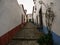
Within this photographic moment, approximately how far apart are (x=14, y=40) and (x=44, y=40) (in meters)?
2.86

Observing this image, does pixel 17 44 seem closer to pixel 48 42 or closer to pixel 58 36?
pixel 48 42

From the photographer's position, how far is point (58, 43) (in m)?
7.07

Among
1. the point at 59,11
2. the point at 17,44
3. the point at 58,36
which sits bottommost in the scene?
the point at 17,44

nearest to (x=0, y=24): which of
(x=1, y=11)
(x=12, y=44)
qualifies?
(x=1, y=11)

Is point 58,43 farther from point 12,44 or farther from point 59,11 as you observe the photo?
point 12,44

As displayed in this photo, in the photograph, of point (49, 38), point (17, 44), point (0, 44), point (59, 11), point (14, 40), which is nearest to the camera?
point (59, 11)

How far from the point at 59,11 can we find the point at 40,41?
70.7 inches

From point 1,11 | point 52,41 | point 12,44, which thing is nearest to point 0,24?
point 1,11

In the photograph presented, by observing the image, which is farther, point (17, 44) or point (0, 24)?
point (17, 44)

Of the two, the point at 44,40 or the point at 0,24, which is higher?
the point at 0,24

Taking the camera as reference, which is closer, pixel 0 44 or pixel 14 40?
pixel 0 44

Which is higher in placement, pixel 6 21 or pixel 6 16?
pixel 6 16

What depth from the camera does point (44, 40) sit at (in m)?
7.89

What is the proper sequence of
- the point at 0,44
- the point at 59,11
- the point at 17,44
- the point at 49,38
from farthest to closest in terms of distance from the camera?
the point at 17,44 → the point at 49,38 → the point at 0,44 → the point at 59,11
